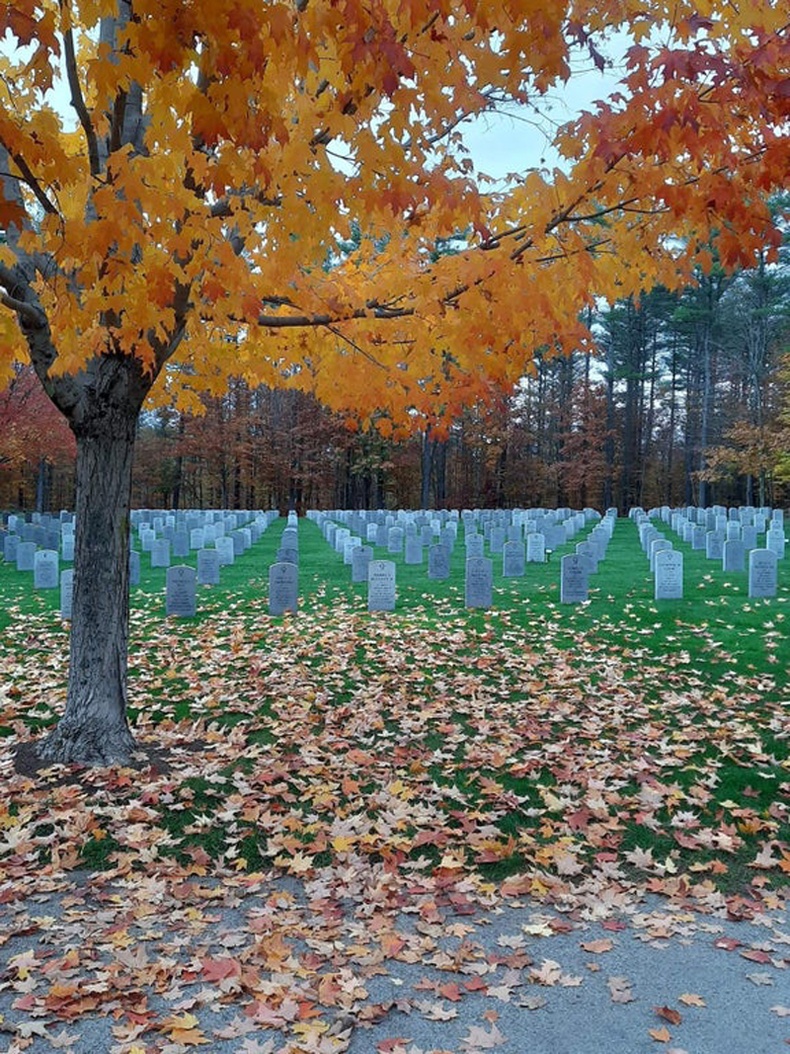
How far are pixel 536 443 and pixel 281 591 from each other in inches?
1766

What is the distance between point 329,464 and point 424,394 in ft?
153

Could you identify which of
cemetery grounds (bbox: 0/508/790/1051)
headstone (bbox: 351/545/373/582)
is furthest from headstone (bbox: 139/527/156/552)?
cemetery grounds (bbox: 0/508/790/1051)

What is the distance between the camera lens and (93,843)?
4.69 m

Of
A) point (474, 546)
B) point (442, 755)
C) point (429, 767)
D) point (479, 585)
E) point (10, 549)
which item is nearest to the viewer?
point (429, 767)

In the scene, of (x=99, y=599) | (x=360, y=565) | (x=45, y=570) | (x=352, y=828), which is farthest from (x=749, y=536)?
(x=99, y=599)

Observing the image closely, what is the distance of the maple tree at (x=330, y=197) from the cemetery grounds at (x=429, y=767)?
107cm

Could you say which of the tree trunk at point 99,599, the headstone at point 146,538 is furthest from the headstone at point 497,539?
the tree trunk at point 99,599

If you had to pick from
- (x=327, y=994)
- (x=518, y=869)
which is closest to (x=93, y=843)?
(x=327, y=994)

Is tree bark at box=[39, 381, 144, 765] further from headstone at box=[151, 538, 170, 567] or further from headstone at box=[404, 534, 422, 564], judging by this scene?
headstone at box=[404, 534, 422, 564]

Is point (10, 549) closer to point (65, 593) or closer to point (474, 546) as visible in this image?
point (65, 593)

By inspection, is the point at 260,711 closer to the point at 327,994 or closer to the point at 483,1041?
the point at 327,994

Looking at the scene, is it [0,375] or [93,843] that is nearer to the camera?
[93,843]

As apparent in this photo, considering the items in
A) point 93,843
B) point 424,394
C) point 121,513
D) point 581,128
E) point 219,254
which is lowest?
point 93,843

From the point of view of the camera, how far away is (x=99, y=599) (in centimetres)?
582
